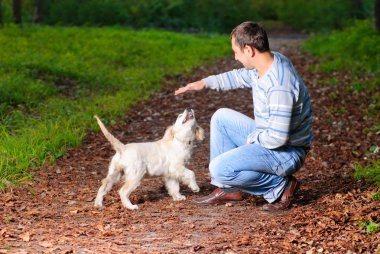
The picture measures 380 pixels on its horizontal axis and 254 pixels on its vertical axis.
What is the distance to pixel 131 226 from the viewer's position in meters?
5.56

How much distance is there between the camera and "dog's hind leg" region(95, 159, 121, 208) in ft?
20.1

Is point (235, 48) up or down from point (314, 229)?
up

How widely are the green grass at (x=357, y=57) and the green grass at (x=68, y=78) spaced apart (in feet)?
10.3

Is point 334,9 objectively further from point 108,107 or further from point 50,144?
point 50,144

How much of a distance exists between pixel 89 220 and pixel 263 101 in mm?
1817

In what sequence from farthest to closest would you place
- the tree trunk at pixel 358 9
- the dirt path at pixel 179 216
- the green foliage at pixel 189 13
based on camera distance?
the tree trunk at pixel 358 9 → the green foliage at pixel 189 13 → the dirt path at pixel 179 216

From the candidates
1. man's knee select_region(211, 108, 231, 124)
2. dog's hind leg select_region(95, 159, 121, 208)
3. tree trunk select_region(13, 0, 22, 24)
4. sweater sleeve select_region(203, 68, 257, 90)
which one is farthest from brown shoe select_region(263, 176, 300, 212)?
tree trunk select_region(13, 0, 22, 24)

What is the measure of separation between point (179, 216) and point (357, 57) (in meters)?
12.0

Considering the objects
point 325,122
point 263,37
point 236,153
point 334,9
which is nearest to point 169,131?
point 236,153

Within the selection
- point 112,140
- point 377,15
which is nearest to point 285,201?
point 112,140

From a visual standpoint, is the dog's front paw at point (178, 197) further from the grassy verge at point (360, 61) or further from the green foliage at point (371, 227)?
the grassy verge at point (360, 61)

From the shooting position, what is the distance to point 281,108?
5449 millimetres

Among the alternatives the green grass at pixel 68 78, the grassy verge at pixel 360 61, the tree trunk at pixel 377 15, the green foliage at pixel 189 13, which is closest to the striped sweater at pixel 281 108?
the grassy verge at pixel 360 61

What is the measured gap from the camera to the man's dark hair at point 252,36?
5555 millimetres
